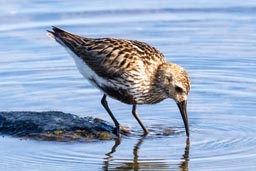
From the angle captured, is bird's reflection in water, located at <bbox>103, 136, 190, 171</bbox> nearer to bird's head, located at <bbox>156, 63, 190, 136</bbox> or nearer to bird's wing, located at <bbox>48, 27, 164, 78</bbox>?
bird's head, located at <bbox>156, 63, 190, 136</bbox>

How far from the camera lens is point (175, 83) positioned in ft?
36.3

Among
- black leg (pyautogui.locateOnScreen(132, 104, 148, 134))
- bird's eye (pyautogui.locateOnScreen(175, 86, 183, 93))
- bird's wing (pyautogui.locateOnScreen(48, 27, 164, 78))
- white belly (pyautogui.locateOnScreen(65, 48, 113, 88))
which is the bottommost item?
black leg (pyautogui.locateOnScreen(132, 104, 148, 134))

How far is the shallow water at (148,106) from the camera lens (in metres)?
10.1

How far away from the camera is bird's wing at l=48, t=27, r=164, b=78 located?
439 inches

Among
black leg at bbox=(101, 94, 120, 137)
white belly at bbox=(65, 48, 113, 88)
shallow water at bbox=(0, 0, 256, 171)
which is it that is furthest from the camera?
white belly at bbox=(65, 48, 113, 88)

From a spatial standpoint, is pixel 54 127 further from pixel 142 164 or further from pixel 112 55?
pixel 142 164

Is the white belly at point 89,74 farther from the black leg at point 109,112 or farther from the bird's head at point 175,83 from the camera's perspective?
the bird's head at point 175,83

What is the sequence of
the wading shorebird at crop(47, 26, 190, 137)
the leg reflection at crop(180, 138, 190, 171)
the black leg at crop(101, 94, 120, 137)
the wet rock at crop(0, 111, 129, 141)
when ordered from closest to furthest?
the leg reflection at crop(180, 138, 190, 171)
the wet rock at crop(0, 111, 129, 141)
the black leg at crop(101, 94, 120, 137)
the wading shorebird at crop(47, 26, 190, 137)

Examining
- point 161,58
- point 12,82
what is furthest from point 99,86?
point 12,82

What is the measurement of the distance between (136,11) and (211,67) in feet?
9.85

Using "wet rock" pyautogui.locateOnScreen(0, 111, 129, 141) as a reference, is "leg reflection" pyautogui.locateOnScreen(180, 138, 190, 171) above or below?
below

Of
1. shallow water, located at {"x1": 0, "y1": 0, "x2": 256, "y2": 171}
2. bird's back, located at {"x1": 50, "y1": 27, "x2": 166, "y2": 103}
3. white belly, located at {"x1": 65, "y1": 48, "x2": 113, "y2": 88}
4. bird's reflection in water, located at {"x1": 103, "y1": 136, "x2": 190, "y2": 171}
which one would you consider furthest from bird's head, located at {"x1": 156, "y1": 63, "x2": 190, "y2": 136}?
bird's reflection in water, located at {"x1": 103, "y1": 136, "x2": 190, "y2": 171}

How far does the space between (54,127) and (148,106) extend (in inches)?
66.0

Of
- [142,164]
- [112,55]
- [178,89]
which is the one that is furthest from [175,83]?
[142,164]
